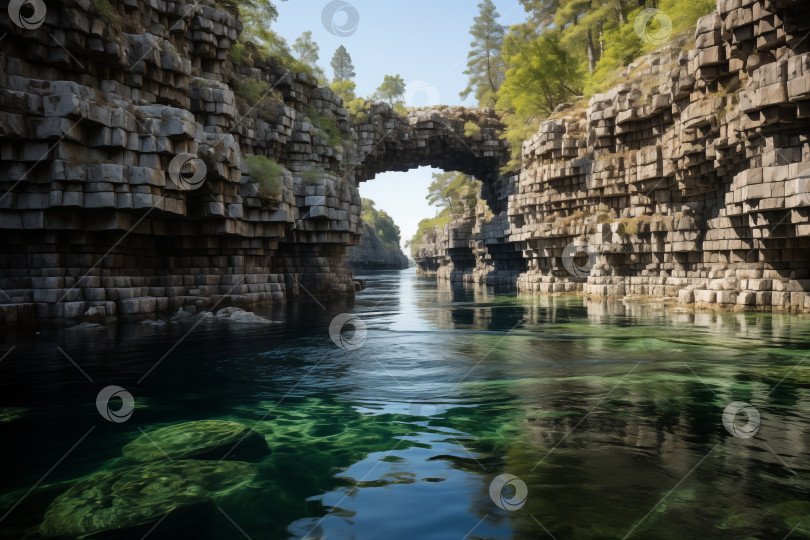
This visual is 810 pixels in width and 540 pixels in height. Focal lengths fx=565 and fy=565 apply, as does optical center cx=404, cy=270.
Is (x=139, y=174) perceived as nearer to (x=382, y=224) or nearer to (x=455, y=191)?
(x=455, y=191)

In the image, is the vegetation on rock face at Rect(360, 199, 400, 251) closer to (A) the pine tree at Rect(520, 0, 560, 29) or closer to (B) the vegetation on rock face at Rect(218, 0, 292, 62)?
(A) the pine tree at Rect(520, 0, 560, 29)

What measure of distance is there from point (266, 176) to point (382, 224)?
11121 centimetres

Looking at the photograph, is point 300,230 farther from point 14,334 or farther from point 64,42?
point 14,334

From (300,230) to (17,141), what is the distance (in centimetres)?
1357

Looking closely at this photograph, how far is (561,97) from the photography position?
125 ft

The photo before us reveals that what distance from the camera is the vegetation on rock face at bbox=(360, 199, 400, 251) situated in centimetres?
11794

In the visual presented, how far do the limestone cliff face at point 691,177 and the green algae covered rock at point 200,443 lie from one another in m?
14.8

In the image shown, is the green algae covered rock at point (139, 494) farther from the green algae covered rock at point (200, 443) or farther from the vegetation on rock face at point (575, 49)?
the vegetation on rock face at point (575, 49)

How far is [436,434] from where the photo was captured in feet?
19.6

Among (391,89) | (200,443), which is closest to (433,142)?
(391,89)

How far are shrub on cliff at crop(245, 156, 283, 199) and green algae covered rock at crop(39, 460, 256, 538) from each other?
51.6 ft

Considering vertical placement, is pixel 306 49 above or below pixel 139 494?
above

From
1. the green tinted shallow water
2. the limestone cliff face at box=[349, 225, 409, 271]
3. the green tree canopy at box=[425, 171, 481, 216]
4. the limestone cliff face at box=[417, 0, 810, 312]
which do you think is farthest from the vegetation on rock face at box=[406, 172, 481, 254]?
the green tinted shallow water

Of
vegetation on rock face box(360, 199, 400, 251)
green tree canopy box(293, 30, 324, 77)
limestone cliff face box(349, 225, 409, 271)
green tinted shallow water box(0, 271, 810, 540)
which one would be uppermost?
green tree canopy box(293, 30, 324, 77)
